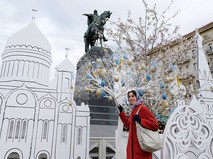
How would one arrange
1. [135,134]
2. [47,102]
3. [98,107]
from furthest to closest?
[98,107] < [47,102] < [135,134]

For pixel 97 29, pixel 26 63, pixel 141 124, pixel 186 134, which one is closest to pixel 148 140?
pixel 141 124

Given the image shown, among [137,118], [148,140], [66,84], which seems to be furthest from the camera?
[66,84]

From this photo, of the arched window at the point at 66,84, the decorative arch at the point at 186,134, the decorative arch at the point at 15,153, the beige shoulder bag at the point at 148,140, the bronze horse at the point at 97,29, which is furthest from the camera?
the bronze horse at the point at 97,29

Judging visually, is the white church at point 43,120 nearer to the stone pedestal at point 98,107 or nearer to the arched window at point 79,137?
the arched window at point 79,137

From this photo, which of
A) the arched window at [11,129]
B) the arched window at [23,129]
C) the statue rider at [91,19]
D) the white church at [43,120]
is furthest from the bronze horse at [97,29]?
the arched window at [11,129]

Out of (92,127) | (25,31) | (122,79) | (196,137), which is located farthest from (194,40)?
(25,31)

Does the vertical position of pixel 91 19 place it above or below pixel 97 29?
above

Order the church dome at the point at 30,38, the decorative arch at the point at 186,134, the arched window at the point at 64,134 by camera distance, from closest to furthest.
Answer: the decorative arch at the point at 186,134
the arched window at the point at 64,134
the church dome at the point at 30,38

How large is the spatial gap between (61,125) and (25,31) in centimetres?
568

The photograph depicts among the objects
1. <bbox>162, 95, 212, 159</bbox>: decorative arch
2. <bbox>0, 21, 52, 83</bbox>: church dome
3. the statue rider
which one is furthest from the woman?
the statue rider

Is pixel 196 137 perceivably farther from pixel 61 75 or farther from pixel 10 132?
pixel 10 132

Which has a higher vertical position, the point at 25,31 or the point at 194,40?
the point at 25,31

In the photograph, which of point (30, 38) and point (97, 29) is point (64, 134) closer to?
point (97, 29)

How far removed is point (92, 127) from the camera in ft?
14.9
